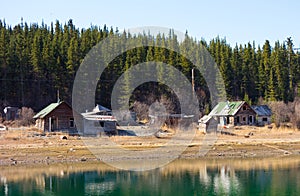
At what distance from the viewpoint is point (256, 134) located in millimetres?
61625

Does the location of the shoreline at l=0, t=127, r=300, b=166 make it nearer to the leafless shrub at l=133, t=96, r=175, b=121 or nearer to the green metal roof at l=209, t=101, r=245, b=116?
the green metal roof at l=209, t=101, r=245, b=116

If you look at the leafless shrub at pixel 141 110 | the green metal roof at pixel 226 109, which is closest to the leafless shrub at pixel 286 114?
the green metal roof at pixel 226 109

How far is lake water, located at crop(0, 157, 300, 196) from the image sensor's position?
32.5 m

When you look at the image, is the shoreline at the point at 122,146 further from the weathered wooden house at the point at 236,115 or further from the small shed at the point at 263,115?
the small shed at the point at 263,115

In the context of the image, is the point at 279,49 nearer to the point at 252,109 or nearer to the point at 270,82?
the point at 270,82

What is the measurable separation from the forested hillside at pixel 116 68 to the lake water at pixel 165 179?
36245mm

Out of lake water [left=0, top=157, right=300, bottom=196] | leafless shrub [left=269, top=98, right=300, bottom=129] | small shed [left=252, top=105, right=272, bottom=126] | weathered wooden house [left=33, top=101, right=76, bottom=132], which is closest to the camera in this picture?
lake water [left=0, top=157, right=300, bottom=196]

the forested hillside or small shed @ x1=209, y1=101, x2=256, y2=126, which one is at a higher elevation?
the forested hillside

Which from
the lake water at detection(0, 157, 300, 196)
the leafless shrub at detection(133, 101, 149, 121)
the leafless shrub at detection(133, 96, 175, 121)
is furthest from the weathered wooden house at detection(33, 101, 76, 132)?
the lake water at detection(0, 157, 300, 196)

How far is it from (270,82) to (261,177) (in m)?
51.0

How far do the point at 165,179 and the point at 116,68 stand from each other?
46.8 m

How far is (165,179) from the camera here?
37.4 meters

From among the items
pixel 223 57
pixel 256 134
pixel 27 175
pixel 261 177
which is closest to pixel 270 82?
pixel 223 57

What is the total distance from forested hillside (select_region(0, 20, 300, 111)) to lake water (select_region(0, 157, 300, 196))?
119 ft
